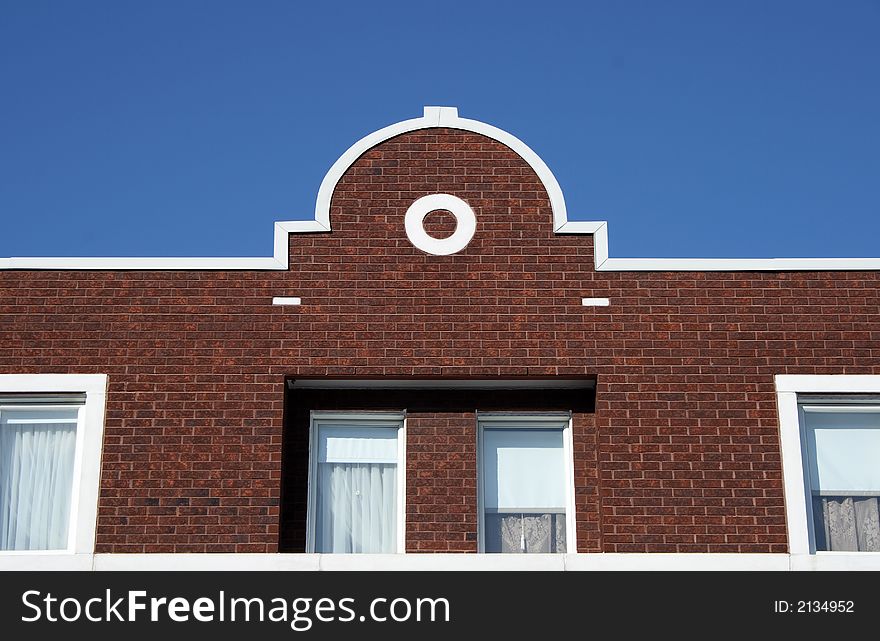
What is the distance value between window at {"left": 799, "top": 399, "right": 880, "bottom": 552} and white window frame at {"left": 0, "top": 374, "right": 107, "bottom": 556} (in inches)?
298

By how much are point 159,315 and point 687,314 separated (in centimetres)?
579

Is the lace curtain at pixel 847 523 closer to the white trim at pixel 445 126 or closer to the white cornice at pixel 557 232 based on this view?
the white cornice at pixel 557 232

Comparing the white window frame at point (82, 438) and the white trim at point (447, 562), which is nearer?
the white trim at point (447, 562)

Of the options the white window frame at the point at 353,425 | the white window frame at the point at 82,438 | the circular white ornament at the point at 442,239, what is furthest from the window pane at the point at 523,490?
the white window frame at the point at 82,438

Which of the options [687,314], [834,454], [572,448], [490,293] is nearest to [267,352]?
[490,293]

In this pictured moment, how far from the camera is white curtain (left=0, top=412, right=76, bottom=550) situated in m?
14.9

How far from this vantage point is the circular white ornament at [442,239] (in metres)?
15.5

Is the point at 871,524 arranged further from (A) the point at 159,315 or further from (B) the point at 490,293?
(A) the point at 159,315

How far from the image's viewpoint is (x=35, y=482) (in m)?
15.0

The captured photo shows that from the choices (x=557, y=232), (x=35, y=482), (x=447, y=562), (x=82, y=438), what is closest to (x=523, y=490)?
(x=447, y=562)

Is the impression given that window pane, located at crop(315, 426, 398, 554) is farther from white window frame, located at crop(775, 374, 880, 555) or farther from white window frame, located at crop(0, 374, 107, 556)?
white window frame, located at crop(775, 374, 880, 555)

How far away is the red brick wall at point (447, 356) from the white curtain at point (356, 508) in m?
0.41

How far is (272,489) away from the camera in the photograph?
576 inches
